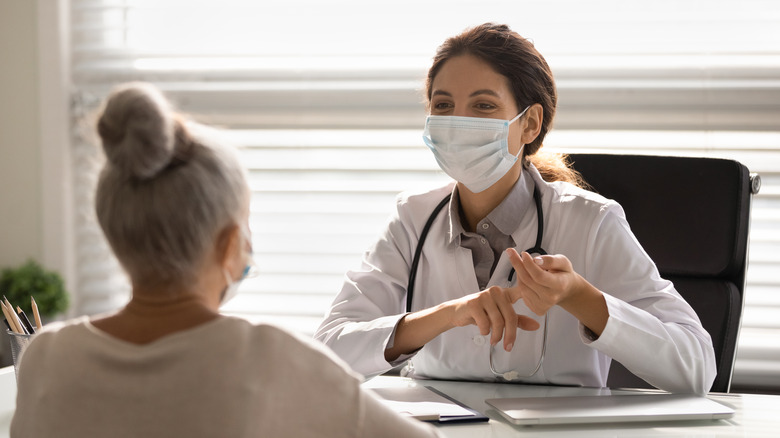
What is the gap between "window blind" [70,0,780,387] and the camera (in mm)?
2504

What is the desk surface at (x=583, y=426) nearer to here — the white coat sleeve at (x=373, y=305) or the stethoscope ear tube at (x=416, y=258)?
Answer: the white coat sleeve at (x=373, y=305)

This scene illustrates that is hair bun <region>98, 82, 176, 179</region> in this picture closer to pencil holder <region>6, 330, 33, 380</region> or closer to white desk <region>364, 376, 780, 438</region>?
pencil holder <region>6, 330, 33, 380</region>

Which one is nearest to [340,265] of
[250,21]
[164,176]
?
[250,21]

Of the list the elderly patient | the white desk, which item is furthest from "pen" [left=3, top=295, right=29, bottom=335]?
the white desk

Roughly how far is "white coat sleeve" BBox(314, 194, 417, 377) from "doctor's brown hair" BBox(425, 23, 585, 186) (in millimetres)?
353

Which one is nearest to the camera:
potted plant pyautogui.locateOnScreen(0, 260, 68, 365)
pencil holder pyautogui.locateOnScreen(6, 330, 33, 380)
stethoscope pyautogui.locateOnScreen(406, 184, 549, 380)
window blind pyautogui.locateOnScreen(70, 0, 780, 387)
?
pencil holder pyautogui.locateOnScreen(6, 330, 33, 380)

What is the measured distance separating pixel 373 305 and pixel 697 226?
2.41ft

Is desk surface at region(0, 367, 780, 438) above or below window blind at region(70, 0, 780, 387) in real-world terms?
below

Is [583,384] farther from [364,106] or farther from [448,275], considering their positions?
[364,106]

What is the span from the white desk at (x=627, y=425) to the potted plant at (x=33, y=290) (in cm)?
185

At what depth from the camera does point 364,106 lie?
2768 mm

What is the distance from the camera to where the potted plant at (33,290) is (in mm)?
2723

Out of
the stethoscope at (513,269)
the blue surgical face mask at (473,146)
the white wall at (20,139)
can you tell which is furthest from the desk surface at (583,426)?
the white wall at (20,139)

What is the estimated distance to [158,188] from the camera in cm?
76
